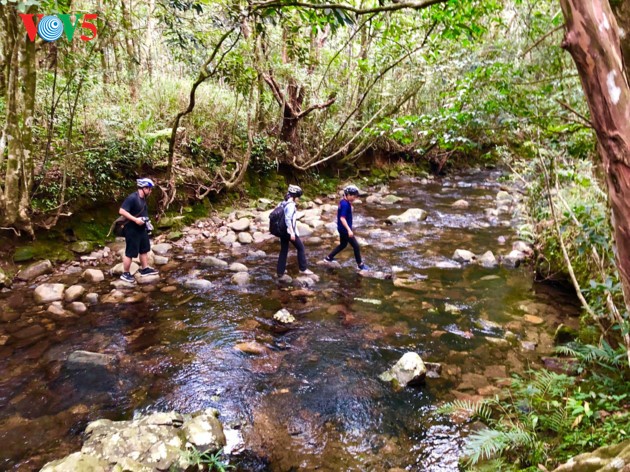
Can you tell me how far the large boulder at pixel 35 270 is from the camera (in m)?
6.56

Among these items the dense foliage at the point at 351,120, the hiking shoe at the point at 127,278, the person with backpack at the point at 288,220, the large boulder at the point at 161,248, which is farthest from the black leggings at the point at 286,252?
the large boulder at the point at 161,248

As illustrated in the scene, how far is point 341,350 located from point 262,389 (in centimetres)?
124

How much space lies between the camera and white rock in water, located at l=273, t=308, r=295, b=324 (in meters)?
5.63

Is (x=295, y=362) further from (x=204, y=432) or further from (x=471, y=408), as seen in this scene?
(x=471, y=408)

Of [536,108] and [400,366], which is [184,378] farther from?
[536,108]

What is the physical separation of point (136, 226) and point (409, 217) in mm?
8199

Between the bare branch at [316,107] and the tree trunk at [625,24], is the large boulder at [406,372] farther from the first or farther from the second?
the bare branch at [316,107]

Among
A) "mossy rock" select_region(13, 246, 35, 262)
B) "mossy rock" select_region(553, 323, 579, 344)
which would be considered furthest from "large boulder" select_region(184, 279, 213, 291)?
"mossy rock" select_region(553, 323, 579, 344)

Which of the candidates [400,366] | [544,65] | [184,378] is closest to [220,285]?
[184,378]

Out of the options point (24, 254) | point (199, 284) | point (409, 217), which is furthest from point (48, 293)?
point (409, 217)

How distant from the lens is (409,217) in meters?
12.0

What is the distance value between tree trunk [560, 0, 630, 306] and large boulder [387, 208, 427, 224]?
1011cm

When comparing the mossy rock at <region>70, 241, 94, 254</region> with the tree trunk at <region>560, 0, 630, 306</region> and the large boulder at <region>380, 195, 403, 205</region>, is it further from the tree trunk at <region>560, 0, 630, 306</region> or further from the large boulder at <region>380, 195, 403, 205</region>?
the large boulder at <region>380, 195, 403, 205</region>

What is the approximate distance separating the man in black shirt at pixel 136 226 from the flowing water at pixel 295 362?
74 cm
